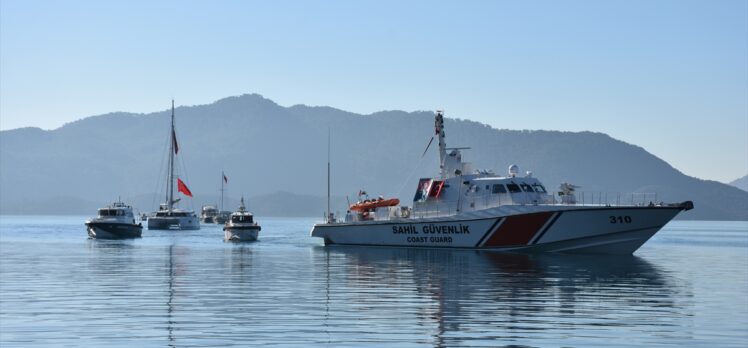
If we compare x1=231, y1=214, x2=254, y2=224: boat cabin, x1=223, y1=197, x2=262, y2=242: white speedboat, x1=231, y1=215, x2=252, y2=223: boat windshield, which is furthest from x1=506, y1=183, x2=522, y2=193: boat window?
x1=231, y1=215, x2=252, y2=223: boat windshield

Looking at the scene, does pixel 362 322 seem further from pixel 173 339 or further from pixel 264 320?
pixel 173 339

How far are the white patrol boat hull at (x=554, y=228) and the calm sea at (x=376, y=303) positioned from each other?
269 cm

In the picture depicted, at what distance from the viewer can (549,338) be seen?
25.1 meters

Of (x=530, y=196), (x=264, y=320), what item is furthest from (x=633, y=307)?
(x=530, y=196)

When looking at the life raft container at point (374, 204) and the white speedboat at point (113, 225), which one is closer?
the life raft container at point (374, 204)

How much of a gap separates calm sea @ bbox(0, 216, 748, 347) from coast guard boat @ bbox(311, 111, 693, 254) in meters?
2.85

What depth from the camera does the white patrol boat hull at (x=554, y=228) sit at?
59906 millimetres

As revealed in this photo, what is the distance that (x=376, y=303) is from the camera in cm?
3325

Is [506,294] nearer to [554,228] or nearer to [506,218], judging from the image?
[554,228]

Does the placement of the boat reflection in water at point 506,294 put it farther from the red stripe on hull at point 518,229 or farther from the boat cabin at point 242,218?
the boat cabin at point 242,218

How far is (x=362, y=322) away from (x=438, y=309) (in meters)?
4.12

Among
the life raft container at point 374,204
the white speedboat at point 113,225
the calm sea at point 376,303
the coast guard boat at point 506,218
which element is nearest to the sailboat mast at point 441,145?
the coast guard boat at point 506,218

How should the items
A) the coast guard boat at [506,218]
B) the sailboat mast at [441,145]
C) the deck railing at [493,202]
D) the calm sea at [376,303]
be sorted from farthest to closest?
1. the sailboat mast at [441,145]
2. the deck railing at [493,202]
3. the coast guard boat at [506,218]
4. the calm sea at [376,303]

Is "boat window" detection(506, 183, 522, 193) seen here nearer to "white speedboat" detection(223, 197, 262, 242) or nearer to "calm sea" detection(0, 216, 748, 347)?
"calm sea" detection(0, 216, 748, 347)
